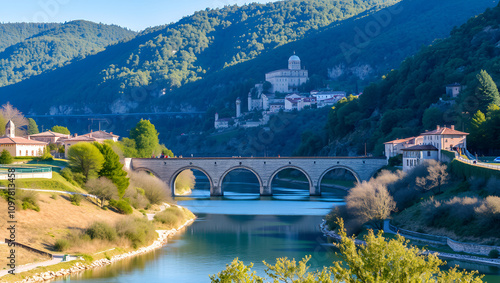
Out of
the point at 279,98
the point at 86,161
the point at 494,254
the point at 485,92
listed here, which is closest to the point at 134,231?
the point at 86,161

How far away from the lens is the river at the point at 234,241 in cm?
3691

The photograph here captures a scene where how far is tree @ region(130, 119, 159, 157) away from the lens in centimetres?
9262

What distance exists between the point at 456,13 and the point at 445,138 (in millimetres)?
133303

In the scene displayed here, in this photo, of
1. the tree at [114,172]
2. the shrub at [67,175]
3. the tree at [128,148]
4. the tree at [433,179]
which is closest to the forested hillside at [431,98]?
the tree at [433,179]

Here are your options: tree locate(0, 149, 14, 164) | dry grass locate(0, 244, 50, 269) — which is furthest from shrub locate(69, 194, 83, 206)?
tree locate(0, 149, 14, 164)

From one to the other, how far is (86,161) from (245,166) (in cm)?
2638

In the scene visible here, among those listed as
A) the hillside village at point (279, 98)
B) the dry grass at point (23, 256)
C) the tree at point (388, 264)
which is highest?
the hillside village at point (279, 98)

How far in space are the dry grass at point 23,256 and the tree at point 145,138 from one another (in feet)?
181

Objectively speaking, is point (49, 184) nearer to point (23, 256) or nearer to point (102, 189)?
point (102, 189)

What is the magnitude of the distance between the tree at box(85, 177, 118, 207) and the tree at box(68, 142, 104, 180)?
377 cm

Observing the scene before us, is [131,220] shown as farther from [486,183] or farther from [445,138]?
[445,138]

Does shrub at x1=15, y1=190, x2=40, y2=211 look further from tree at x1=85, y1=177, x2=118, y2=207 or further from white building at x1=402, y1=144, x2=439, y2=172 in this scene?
white building at x1=402, y1=144, x2=439, y2=172

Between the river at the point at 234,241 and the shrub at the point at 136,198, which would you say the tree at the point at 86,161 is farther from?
the river at the point at 234,241

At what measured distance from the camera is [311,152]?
4402 inches
